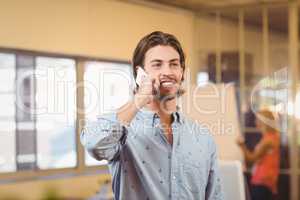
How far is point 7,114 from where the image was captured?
152 cm

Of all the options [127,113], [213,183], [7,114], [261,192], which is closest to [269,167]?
[261,192]

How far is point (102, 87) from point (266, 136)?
1.97 meters

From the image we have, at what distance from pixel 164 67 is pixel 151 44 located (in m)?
0.06

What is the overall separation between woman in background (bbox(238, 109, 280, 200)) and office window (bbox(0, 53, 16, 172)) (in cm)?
143

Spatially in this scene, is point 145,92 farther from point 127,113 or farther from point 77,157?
point 77,157

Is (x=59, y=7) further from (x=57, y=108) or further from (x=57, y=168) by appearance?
(x=57, y=168)

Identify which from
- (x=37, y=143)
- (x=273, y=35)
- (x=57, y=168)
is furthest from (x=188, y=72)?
(x=273, y=35)

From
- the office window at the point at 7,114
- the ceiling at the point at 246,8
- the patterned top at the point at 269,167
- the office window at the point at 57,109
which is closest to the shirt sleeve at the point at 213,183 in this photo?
the office window at the point at 57,109

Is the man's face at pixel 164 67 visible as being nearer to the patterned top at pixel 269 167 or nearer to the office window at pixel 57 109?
the office window at pixel 57 109

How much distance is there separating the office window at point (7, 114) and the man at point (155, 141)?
0.66 m

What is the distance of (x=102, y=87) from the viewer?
106 centimetres

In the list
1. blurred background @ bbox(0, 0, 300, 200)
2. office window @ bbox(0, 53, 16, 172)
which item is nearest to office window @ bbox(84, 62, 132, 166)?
blurred background @ bbox(0, 0, 300, 200)

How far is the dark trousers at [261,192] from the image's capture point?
2.44 m

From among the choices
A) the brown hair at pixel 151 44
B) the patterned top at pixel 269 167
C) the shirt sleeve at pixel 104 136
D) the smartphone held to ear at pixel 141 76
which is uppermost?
the brown hair at pixel 151 44
